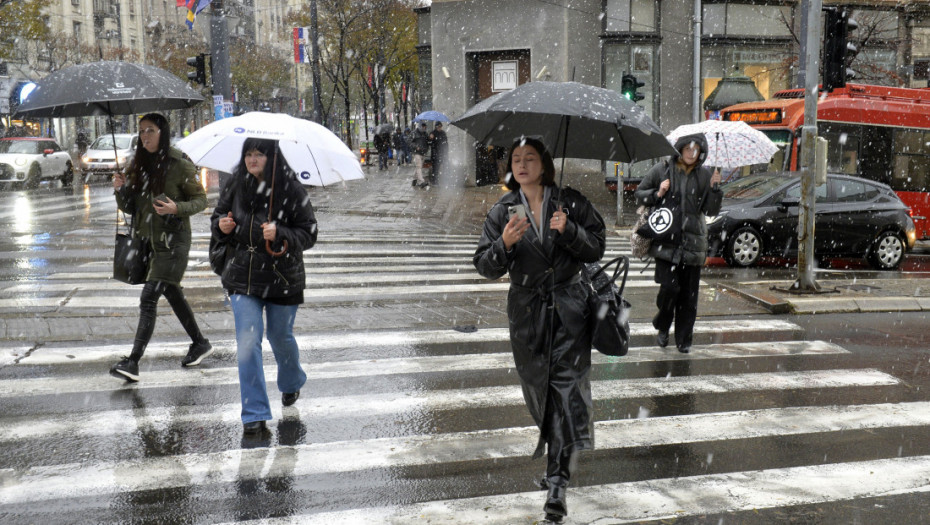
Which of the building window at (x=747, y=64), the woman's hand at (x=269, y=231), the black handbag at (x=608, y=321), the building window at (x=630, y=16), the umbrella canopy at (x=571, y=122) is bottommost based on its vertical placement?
the black handbag at (x=608, y=321)

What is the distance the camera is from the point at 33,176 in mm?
28109

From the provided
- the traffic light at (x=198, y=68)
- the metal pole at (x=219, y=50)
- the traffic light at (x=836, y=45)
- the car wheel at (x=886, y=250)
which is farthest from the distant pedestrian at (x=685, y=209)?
the traffic light at (x=198, y=68)

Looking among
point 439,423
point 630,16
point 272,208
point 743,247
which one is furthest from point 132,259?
point 630,16

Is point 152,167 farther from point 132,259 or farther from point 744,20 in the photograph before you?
point 744,20

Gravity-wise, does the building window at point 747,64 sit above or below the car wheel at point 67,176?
above

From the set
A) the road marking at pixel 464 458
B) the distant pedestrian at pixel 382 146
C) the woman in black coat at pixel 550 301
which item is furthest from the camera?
the distant pedestrian at pixel 382 146

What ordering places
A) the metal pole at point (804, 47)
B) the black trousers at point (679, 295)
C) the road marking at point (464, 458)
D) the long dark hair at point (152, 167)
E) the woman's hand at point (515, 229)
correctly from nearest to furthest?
the woman's hand at point (515, 229) → the road marking at point (464, 458) → the long dark hair at point (152, 167) → the black trousers at point (679, 295) → the metal pole at point (804, 47)

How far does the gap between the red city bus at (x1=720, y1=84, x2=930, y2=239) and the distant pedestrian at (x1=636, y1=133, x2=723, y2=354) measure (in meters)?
11.5

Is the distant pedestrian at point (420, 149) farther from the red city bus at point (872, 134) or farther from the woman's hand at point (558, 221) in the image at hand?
the woman's hand at point (558, 221)

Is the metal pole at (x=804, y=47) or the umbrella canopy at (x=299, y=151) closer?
the umbrella canopy at (x=299, y=151)

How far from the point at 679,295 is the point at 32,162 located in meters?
25.9

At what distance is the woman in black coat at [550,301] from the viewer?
4.25 m

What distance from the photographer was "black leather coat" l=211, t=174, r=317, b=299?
534cm

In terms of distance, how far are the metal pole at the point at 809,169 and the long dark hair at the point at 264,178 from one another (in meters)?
7.40
